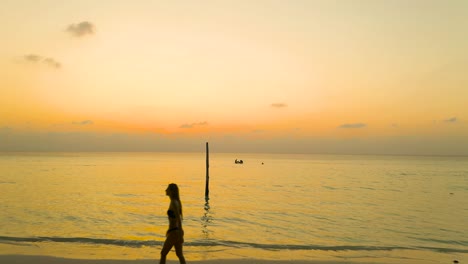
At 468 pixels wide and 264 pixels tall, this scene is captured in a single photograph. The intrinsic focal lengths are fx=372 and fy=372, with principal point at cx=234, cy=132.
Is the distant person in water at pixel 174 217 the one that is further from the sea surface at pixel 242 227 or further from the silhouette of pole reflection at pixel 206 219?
the silhouette of pole reflection at pixel 206 219

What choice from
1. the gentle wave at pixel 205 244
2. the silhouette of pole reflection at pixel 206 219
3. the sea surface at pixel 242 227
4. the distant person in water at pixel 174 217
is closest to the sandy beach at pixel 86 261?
the sea surface at pixel 242 227

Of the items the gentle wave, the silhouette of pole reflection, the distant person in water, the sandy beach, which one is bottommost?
the silhouette of pole reflection

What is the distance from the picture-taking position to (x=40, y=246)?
1609cm

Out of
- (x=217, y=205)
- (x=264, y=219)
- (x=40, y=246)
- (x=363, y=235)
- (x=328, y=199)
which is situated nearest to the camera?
(x=40, y=246)

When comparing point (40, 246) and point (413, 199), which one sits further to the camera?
point (413, 199)

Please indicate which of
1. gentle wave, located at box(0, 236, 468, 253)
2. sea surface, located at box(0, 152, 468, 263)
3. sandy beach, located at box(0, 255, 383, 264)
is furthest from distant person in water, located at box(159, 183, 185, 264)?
gentle wave, located at box(0, 236, 468, 253)

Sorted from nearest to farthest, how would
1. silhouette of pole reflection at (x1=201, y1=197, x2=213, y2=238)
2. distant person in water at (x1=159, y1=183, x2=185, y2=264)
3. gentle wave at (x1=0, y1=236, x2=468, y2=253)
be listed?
distant person in water at (x1=159, y1=183, x2=185, y2=264) < gentle wave at (x1=0, y1=236, x2=468, y2=253) < silhouette of pole reflection at (x1=201, y1=197, x2=213, y2=238)

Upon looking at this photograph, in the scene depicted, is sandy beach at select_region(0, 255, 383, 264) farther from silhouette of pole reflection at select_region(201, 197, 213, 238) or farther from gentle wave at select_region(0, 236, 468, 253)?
silhouette of pole reflection at select_region(201, 197, 213, 238)

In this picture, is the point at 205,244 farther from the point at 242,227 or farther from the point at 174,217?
the point at 174,217

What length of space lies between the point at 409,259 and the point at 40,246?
50.9 ft

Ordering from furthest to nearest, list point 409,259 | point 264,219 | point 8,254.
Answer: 1. point 264,219
2. point 409,259
3. point 8,254

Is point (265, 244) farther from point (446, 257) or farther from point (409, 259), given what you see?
point (446, 257)

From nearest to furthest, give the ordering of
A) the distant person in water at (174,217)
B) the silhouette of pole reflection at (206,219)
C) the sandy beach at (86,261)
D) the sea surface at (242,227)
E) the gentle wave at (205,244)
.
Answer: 1. the distant person in water at (174,217)
2. the sandy beach at (86,261)
3. the sea surface at (242,227)
4. the gentle wave at (205,244)
5. the silhouette of pole reflection at (206,219)

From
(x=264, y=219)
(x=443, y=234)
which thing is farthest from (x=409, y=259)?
Answer: (x=264, y=219)
